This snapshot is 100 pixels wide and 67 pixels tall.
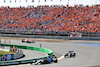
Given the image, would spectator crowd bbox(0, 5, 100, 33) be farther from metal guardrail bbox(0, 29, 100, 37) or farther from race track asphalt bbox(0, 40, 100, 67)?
race track asphalt bbox(0, 40, 100, 67)

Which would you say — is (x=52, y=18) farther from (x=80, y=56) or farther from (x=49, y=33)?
(x=80, y=56)

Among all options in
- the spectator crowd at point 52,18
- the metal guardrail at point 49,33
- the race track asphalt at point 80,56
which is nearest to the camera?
the race track asphalt at point 80,56

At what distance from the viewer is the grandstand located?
45.1 meters

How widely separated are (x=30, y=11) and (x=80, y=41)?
2180 cm

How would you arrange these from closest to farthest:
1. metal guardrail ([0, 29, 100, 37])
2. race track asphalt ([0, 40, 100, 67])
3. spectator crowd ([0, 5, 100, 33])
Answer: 1. race track asphalt ([0, 40, 100, 67])
2. metal guardrail ([0, 29, 100, 37])
3. spectator crowd ([0, 5, 100, 33])

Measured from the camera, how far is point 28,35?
48.4m

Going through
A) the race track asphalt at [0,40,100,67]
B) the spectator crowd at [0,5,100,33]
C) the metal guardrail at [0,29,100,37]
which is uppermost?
the spectator crowd at [0,5,100,33]

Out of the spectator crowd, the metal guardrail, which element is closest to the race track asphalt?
the metal guardrail

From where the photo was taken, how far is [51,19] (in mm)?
52062

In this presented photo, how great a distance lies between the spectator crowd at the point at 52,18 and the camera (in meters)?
45.9

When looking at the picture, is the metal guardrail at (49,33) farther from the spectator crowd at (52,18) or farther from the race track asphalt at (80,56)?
the race track asphalt at (80,56)

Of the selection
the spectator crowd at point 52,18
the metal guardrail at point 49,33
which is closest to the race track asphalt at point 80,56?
the metal guardrail at point 49,33

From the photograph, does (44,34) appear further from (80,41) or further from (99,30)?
(99,30)

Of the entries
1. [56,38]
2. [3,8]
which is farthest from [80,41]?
[3,8]
